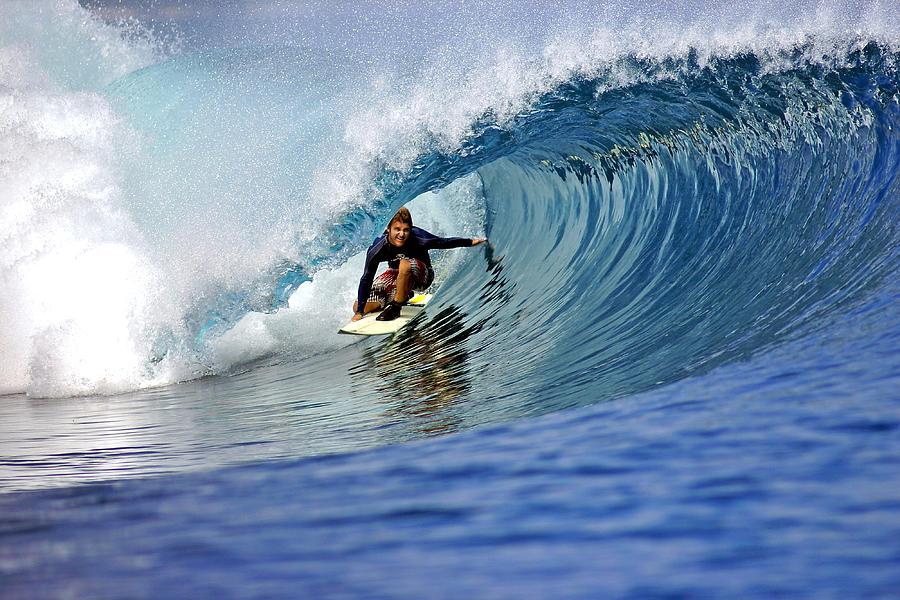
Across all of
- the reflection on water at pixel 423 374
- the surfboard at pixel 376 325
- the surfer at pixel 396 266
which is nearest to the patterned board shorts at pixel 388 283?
the surfer at pixel 396 266

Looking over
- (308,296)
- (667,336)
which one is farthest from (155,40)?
(667,336)

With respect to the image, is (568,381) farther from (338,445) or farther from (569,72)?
(569,72)

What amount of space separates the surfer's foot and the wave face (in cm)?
26

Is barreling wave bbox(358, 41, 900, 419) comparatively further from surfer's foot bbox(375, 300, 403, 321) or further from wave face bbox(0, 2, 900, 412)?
surfer's foot bbox(375, 300, 403, 321)

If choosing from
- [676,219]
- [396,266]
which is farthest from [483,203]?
[676,219]

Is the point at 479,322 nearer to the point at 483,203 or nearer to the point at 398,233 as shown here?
the point at 398,233

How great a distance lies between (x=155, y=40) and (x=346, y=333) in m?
10.1

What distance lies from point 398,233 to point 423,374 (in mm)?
1681

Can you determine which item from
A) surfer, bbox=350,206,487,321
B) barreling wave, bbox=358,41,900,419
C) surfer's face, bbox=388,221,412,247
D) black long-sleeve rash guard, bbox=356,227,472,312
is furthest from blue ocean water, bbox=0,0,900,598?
surfer's face, bbox=388,221,412,247

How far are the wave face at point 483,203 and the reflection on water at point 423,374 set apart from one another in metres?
0.06

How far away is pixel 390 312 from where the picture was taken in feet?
22.8

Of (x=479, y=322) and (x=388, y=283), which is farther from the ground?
(x=388, y=283)

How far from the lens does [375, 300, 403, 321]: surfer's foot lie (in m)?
6.89

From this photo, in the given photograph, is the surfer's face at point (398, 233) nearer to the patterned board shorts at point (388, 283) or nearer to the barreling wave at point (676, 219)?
the patterned board shorts at point (388, 283)
